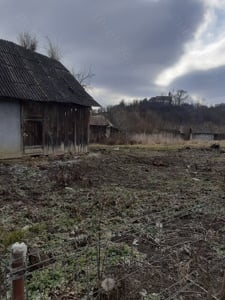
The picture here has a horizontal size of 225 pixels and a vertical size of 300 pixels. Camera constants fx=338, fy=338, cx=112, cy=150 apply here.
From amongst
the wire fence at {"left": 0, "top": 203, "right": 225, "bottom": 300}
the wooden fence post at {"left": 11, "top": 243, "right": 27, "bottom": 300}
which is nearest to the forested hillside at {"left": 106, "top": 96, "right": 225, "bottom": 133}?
the wire fence at {"left": 0, "top": 203, "right": 225, "bottom": 300}

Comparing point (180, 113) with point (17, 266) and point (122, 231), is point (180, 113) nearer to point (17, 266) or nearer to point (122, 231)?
point (122, 231)

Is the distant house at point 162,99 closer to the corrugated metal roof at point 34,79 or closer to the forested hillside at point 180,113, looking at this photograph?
the forested hillside at point 180,113

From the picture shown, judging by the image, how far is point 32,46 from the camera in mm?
26141

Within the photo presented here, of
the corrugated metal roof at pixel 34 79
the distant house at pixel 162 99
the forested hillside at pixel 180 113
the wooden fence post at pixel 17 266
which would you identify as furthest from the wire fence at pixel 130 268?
the distant house at pixel 162 99

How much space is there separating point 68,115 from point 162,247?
13.5 m

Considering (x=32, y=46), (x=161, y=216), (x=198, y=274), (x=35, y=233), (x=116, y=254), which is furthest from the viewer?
(x=32, y=46)

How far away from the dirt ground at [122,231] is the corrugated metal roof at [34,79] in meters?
5.51

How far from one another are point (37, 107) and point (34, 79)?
1.55 m

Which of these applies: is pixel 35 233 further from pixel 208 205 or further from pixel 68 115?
pixel 68 115

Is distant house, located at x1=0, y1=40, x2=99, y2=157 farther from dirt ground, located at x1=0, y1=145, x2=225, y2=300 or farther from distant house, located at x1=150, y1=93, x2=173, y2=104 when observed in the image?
distant house, located at x1=150, y1=93, x2=173, y2=104

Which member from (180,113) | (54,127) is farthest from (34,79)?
(180,113)

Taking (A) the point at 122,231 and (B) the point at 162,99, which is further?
(B) the point at 162,99

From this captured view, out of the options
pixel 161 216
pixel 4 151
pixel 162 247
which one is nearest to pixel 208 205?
pixel 161 216

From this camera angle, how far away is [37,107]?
49.1 ft
